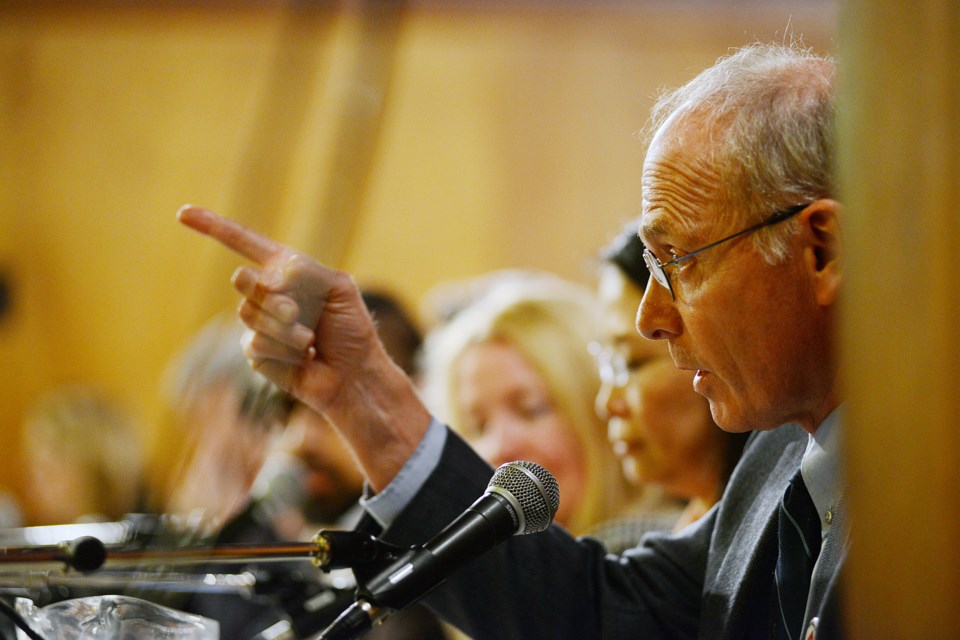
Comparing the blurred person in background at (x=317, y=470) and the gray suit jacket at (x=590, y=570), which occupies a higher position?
the gray suit jacket at (x=590, y=570)

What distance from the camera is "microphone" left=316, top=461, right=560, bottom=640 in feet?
3.19

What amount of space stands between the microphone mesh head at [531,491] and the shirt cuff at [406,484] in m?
0.31

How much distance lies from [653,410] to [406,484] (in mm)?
742

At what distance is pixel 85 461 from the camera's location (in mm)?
3533

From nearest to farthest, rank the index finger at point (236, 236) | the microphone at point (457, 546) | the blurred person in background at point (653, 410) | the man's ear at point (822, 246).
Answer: the microphone at point (457, 546), the man's ear at point (822, 246), the index finger at point (236, 236), the blurred person in background at point (653, 410)

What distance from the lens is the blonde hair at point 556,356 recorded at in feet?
7.63

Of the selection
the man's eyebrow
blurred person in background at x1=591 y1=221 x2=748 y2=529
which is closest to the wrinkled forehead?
the man's eyebrow

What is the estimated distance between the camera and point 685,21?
176 inches

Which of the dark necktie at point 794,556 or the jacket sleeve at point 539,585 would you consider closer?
the dark necktie at point 794,556

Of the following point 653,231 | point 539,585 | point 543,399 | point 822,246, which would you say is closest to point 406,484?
point 539,585

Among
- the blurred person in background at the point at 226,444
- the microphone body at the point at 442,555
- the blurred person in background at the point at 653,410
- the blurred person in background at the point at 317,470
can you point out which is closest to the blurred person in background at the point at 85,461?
the blurred person in background at the point at 226,444

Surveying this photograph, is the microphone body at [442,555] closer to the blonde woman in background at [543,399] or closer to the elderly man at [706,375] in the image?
the elderly man at [706,375]

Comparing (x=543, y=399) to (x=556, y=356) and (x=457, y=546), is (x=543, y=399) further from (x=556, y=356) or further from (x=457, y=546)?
(x=457, y=546)

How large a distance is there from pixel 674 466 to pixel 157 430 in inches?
139
